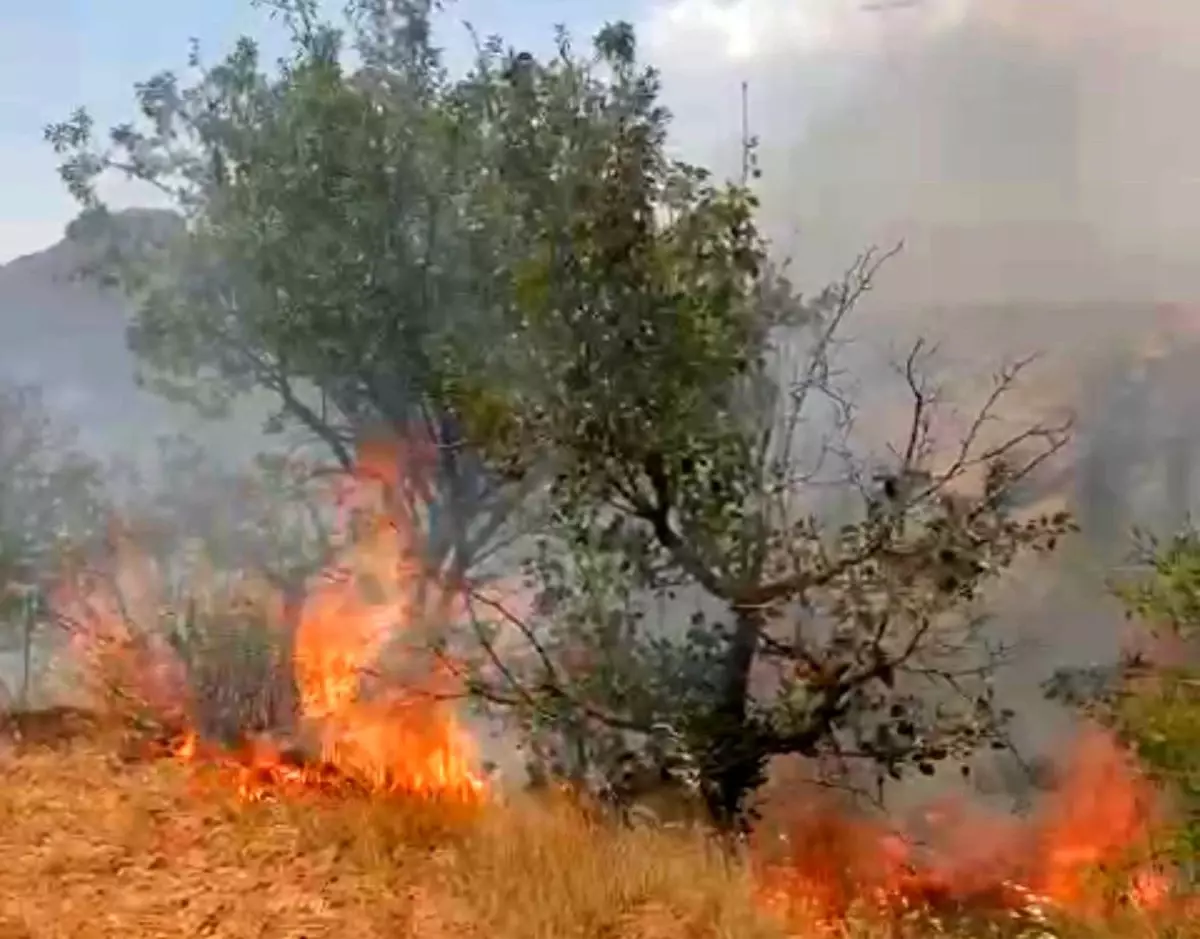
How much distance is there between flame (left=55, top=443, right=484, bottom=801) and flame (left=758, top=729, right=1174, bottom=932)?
4.38 ft

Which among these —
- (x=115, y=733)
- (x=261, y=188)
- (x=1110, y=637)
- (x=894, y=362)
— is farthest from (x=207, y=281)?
(x=1110, y=637)

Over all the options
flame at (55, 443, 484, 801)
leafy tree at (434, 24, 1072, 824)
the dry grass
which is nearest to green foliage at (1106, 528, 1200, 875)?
the dry grass

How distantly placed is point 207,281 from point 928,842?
366cm

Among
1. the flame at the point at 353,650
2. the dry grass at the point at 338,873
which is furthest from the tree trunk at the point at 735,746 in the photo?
the flame at the point at 353,650

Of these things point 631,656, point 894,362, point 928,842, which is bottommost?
point 928,842

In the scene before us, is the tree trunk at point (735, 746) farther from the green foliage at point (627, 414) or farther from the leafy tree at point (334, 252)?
the leafy tree at point (334, 252)

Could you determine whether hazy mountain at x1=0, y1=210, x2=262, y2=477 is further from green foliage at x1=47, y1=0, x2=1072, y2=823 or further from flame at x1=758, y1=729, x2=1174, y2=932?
flame at x1=758, y1=729, x2=1174, y2=932

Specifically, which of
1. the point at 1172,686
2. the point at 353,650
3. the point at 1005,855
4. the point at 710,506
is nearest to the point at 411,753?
the point at 353,650

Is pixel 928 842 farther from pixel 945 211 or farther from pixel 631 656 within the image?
pixel 945 211

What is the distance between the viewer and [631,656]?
5.18 metres

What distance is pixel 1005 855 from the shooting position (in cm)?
585

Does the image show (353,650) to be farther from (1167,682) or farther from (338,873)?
(1167,682)

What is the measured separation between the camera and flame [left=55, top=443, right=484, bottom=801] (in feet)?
18.4

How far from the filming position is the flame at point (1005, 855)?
4.47m
